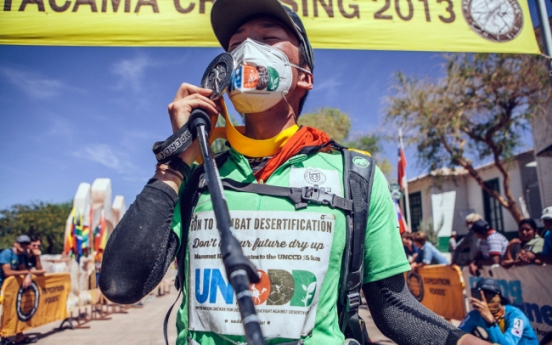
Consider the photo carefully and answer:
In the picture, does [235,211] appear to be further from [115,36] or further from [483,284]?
[483,284]

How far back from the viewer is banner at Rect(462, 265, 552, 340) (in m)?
5.38

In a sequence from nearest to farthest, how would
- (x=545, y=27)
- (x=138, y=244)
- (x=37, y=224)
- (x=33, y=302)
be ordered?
(x=138, y=244) < (x=545, y=27) < (x=33, y=302) < (x=37, y=224)

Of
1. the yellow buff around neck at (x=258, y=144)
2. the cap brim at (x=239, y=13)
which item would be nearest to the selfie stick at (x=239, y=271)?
the yellow buff around neck at (x=258, y=144)

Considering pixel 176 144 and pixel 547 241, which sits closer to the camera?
pixel 176 144

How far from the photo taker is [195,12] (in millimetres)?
3533

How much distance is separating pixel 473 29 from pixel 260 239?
335cm

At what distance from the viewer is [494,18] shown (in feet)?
12.5

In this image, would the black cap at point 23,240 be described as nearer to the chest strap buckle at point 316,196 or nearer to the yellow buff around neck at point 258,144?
the yellow buff around neck at point 258,144

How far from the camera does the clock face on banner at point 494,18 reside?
3771 millimetres

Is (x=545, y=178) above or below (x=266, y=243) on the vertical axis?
above

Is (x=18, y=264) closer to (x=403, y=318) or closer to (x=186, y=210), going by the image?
(x=186, y=210)

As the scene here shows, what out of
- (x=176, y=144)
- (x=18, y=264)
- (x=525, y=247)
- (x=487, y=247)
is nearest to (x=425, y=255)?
(x=487, y=247)

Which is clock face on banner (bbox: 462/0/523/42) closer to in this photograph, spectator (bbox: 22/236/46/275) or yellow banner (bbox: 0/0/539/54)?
yellow banner (bbox: 0/0/539/54)

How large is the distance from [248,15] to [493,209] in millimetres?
24136
